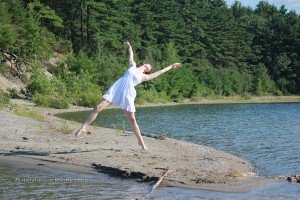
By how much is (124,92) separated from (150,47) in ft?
198

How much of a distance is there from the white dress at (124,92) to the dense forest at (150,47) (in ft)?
84.0

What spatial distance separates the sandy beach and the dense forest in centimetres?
2182

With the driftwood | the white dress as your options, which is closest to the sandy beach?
the driftwood

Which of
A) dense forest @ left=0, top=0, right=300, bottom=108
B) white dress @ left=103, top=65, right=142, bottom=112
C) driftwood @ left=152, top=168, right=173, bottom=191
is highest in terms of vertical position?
dense forest @ left=0, top=0, right=300, bottom=108

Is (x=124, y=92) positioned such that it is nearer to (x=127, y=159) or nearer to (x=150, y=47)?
(x=127, y=159)

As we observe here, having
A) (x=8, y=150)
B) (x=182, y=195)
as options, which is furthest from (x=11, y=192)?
(x=8, y=150)

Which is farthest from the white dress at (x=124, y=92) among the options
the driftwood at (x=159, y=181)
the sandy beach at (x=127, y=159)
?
A: the driftwood at (x=159, y=181)

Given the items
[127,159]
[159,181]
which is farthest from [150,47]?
[159,181]

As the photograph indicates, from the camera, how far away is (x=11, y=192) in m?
9.14

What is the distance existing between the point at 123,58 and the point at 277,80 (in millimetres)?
41580

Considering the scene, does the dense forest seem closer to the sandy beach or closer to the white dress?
the sandy beach

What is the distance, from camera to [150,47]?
72.0 meters

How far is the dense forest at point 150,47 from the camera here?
44.3 meters

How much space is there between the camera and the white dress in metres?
12.1
